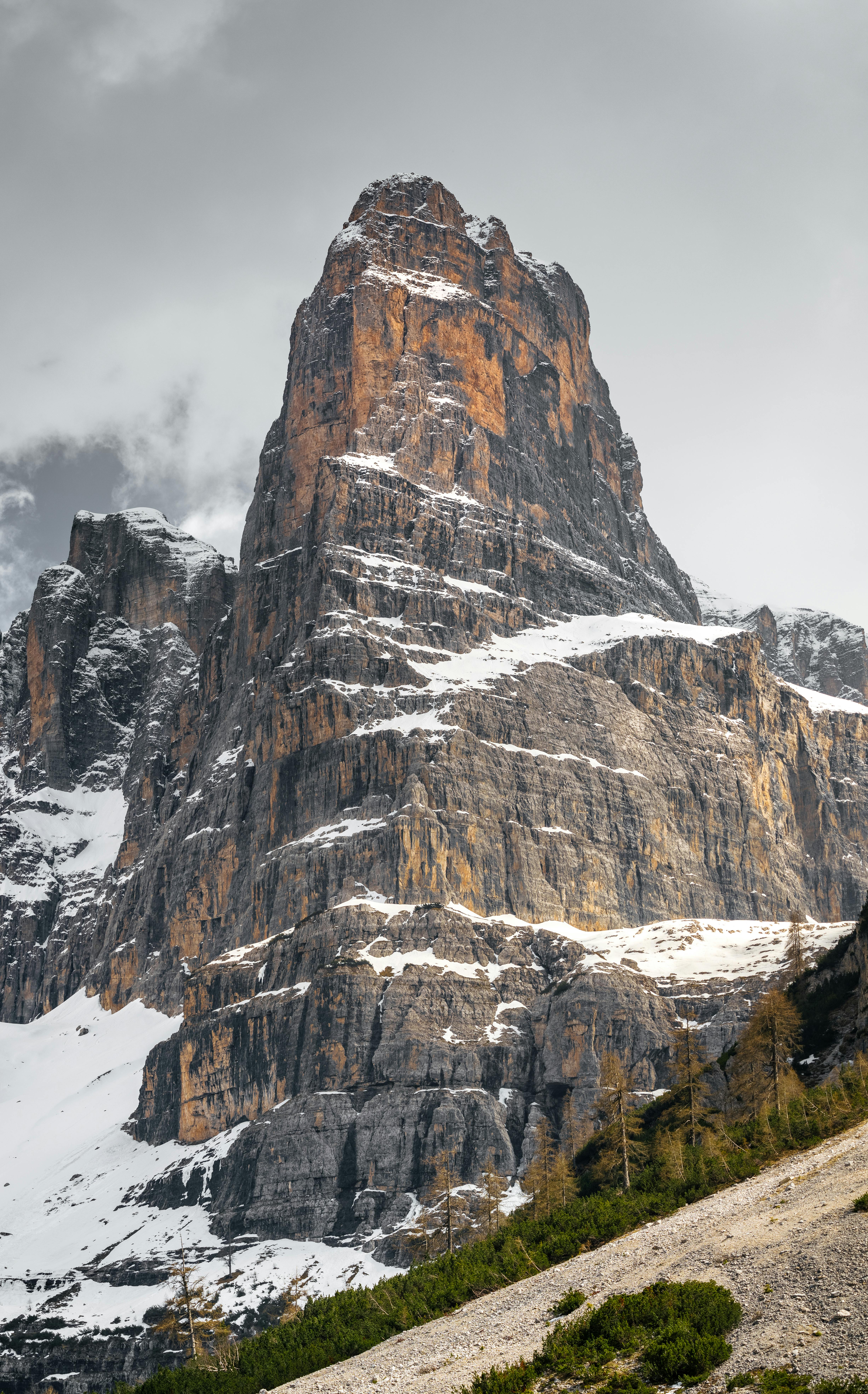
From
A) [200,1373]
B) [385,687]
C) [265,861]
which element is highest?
[385,687]

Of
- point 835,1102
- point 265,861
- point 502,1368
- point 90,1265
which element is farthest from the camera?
point 265,861

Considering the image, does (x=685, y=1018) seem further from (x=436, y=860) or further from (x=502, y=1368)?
(x=502, y=1368)

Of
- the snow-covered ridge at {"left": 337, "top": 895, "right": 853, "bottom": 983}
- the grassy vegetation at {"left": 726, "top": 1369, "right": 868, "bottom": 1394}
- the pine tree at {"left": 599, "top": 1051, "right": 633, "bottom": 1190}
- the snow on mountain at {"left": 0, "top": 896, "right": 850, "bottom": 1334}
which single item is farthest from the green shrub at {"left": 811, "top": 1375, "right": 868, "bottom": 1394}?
the snow-covered ridge at {"left": 337, "top": 895, "right": 853, "bottom": 983}

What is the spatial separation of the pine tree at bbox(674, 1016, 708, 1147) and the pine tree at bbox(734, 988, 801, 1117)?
265cm

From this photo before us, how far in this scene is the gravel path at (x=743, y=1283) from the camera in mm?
32938

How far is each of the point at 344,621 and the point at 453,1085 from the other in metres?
73.5

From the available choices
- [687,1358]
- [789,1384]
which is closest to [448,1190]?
[687,1358]

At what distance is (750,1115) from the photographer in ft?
267

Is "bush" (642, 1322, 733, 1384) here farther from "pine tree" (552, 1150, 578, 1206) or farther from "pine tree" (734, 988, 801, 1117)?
"pine tree" (552, 1150, 578, 1206)

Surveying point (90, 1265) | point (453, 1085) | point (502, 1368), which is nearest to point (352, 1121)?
point (453, 1085)

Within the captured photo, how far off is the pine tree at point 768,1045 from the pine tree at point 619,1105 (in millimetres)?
7209

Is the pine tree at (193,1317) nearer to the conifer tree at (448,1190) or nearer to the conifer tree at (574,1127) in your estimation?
the conifer tree at (448,1190)

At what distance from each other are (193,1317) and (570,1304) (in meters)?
85.8

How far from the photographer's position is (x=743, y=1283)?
38.6 metres
